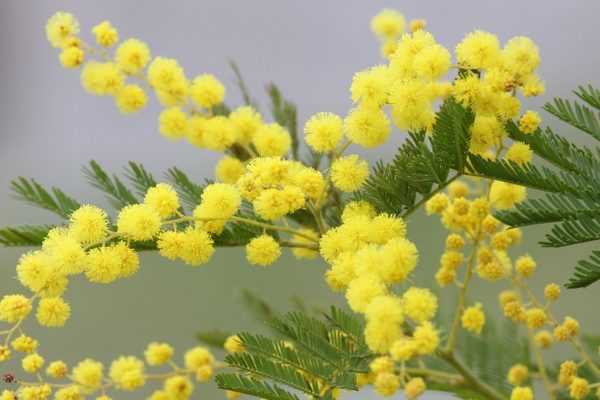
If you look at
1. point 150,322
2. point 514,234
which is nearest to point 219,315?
point 150,322

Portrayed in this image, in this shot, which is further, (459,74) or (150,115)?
(150,115)

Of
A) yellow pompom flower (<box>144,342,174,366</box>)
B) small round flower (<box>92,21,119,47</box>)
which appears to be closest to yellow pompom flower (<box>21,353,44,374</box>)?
yellow pompom flower (<box>144,342,174,366</box>)

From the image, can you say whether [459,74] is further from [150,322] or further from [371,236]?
[150,322]

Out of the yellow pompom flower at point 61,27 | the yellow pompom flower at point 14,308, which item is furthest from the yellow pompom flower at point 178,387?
the yellow pompom flower at point 61,27

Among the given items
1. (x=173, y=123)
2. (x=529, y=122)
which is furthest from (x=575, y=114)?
(x=173, y=123)

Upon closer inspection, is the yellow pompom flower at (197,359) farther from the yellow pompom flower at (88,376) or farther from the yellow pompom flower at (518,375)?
the yellow pompom flower at (518,375)

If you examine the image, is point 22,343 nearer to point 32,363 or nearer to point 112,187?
point 32,363
